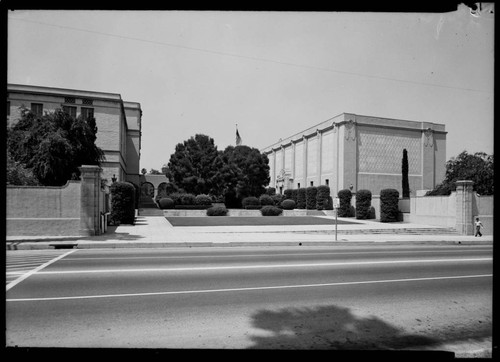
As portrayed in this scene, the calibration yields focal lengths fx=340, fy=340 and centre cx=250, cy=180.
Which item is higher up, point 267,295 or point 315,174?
point 315,174

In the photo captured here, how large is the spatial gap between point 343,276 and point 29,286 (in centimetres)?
738

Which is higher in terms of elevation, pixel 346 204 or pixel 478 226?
pixel 346 204

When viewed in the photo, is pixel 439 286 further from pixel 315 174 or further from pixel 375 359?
pixel 315 174

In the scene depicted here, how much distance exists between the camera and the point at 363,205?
37.7m

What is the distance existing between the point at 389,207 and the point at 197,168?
26.0 metres

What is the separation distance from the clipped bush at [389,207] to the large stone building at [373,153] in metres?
10.6

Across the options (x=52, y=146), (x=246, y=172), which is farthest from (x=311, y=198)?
(x=52, y=146)

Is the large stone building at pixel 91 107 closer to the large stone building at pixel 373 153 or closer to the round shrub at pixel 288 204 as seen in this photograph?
the round shrub at pixel 288 204

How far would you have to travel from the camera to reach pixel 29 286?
739cm

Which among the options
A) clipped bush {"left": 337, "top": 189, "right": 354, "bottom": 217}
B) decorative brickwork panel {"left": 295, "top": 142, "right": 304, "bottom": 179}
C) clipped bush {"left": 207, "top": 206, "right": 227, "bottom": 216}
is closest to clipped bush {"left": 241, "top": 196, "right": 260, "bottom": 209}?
clipped bush {"left": 207, "top": 206, "right": 227, "bottom": 216}

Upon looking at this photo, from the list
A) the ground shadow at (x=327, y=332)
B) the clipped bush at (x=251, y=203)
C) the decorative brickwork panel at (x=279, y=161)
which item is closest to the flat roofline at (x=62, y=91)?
the clipped bush at (x=251, y=203)

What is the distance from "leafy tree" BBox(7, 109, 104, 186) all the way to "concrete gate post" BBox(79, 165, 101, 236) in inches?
241

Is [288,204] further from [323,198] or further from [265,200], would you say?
[323,198]

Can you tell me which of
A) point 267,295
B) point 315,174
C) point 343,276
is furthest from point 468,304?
point 315,174
